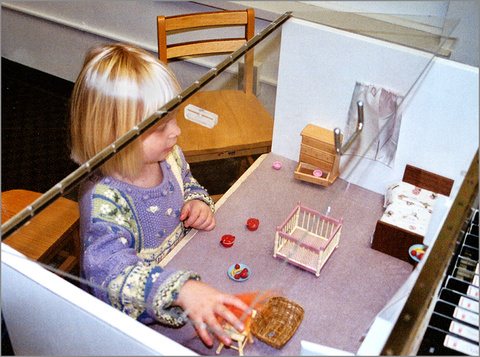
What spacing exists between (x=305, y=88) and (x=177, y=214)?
530 millimetres

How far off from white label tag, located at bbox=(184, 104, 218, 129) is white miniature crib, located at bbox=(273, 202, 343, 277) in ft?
1.18

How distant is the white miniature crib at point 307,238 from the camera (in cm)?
118

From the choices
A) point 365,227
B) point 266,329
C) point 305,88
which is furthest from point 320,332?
point 305,88

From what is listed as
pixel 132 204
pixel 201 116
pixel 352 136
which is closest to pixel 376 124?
pixel 352 136

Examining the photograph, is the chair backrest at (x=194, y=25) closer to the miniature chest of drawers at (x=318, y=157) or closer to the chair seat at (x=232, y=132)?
the chair seat at (x=232, y=132)

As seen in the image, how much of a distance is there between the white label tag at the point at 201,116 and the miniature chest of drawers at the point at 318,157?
26cm

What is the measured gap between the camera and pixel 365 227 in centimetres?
135

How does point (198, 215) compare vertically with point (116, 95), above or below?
below

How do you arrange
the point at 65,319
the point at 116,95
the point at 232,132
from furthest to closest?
the point at 232,132, the point at 116,95, the point at 65,319

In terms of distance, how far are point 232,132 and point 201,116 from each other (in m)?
0.16

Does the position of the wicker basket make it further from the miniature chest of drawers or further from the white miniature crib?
the miniature chest of drawers

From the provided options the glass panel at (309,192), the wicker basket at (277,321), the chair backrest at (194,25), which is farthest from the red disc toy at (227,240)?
the chair backrest at (194,25)

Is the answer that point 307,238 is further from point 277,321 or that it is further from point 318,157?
point 318,157

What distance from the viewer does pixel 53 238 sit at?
868mm
